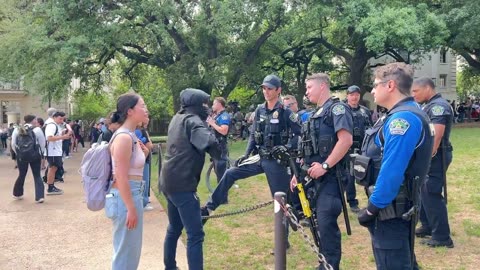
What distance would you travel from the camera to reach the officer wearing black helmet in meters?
5.38

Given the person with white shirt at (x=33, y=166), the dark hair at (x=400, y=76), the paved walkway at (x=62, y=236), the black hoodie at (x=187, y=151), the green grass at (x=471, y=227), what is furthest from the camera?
the person with white shirt at (x=33, y=166)

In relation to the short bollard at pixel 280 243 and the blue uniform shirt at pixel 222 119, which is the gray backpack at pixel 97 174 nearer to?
the short bollard at pixel 280 243

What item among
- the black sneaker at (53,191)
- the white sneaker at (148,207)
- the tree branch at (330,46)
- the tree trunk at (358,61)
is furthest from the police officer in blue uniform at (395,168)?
the tree trunk at (358,61)

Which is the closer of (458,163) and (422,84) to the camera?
(422,84)

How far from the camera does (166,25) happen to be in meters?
20.3

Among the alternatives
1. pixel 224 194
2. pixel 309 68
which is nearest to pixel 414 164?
pixel 224 194

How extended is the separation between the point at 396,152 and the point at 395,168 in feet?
0.33

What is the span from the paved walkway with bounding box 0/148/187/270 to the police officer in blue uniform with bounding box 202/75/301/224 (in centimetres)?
123

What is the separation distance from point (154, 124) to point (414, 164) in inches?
1605

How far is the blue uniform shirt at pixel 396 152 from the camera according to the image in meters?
3.05

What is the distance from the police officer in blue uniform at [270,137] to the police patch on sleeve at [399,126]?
230cm

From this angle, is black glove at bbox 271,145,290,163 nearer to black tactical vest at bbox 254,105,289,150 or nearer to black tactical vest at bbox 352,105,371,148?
black tactical vest at bbox 254,105,289,150

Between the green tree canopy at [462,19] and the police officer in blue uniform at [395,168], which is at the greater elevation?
the green tree canopy at [462,19]

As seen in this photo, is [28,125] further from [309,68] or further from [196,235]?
[309,68]
